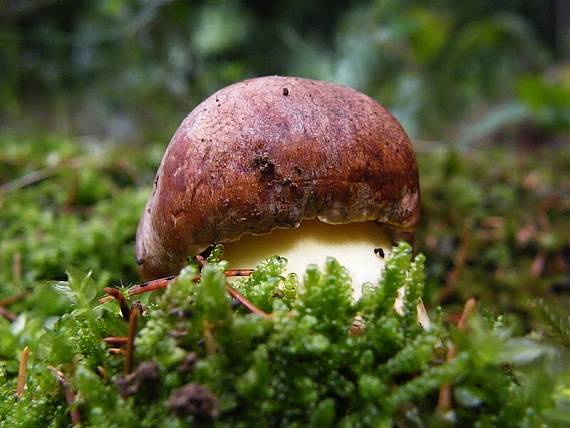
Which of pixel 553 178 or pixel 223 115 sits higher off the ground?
pixel 553 178

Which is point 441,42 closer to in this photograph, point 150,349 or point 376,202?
point 376,202

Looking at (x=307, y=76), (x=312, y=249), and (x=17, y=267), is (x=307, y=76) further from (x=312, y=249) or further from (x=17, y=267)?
(x=312, y=249)

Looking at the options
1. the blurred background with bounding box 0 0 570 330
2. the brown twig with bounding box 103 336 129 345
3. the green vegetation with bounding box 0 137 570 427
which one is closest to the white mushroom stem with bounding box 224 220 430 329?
the green vegetation with bounding box 0 137 570 427

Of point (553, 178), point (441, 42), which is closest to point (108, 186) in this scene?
point (553, 178)

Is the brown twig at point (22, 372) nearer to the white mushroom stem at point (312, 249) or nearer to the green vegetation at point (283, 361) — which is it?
the green vegetation at point (283, 361)

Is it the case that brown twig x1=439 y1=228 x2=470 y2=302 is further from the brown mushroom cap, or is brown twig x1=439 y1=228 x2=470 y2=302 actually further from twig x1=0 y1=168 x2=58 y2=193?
twig x1=0 y1=168 x2=58 y2=193

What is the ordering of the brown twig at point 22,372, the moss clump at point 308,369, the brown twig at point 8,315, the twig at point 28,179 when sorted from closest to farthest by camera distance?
the moss clump at point 308,369 → the brown twig at point 22,372 → the brown twig at point 8,315 → the twig at point 28,179

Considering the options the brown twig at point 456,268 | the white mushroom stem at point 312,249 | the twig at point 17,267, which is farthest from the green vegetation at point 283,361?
the brown twig at point 456,268
